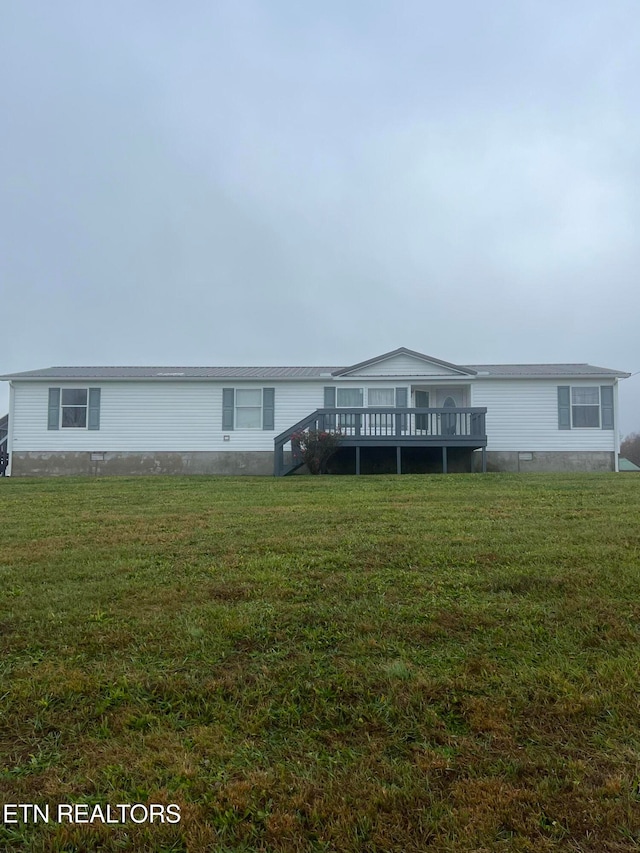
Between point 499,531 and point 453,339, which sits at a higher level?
point 453,339

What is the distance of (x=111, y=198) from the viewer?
82.3 ft

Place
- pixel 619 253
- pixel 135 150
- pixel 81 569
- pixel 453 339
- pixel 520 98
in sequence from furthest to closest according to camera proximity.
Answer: pixel 453 339, pixel 619 253, pixel 135 150, pixel 520 98, pixel 81 569

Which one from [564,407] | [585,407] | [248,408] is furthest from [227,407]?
[585,407]

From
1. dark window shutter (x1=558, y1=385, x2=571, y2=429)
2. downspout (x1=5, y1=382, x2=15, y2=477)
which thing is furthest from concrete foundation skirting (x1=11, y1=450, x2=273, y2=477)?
dark window shutter (x1=558, y1=385, x2=571, y2=429)

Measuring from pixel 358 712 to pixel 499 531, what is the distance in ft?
12.1

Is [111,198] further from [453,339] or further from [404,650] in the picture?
[404,650]

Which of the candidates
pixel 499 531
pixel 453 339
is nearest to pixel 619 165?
pixel 453 339

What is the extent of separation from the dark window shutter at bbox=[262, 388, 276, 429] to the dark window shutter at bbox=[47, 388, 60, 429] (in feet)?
21.1

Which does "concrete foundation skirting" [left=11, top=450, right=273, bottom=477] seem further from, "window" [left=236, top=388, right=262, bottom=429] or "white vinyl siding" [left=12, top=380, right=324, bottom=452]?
"window" [left=236, top=388, right=262, bottom=429]

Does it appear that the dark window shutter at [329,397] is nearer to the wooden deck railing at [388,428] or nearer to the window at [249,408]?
the wooden deck railing at [388,428]

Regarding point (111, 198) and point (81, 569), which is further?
point (111, 198)

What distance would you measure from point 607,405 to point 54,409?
17.2m

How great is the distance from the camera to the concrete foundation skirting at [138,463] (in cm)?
1764

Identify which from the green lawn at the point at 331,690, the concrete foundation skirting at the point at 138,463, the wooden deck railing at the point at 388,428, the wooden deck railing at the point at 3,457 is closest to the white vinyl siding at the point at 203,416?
the concrete foundation skirting at the point at 138,463
